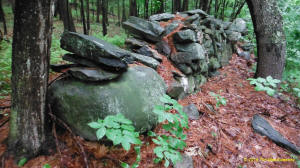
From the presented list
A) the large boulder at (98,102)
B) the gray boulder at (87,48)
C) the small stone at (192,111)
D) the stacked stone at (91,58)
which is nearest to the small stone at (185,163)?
the large boulder at (98,102)

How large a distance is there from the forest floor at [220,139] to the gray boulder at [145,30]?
189 centimetres

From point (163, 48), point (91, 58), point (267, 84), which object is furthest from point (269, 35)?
point (91, 58)

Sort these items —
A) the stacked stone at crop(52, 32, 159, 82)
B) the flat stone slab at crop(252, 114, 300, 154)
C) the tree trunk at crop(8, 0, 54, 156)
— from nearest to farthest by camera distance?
the tree trunk at crop(8, 0, 54, 156) < the stacked stone at crop(52, 32, 159, 82) < the flat stone slab at crop(252, 114, 300, 154)

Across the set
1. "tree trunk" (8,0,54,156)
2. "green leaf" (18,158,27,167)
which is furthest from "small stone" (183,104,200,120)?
"green leaf" (18,158,27,167)

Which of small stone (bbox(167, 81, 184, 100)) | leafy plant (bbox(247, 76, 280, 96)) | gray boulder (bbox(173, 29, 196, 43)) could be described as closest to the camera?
leafy plant (bbox(247, 76, 280, 96))

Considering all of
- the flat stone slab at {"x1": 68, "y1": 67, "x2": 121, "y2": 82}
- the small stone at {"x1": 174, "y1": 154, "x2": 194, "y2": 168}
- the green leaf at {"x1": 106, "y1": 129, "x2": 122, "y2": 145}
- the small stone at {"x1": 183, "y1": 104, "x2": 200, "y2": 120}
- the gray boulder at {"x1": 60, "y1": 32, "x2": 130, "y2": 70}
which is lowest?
the small stone at {"x1": 174, "y1": 154, "x2": 194, "y2": 168}

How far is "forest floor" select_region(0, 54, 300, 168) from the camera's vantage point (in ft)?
7.35

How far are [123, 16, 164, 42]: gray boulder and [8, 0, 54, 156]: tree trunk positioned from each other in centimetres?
299

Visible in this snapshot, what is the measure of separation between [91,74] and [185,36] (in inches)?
117

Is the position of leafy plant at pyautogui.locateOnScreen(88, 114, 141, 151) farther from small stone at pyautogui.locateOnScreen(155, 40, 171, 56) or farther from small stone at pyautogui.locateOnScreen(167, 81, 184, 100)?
small stone at pyautogui.locateOnScreen(155, 40, 171, 56)

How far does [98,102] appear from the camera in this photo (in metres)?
2.42

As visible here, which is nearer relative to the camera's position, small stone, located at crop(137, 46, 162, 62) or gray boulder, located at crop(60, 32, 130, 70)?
gray boulder, located at crop(60, 32, 130, 70)

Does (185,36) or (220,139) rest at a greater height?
(185,36)

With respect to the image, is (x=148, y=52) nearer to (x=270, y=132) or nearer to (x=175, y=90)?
(x=175, y=90)
